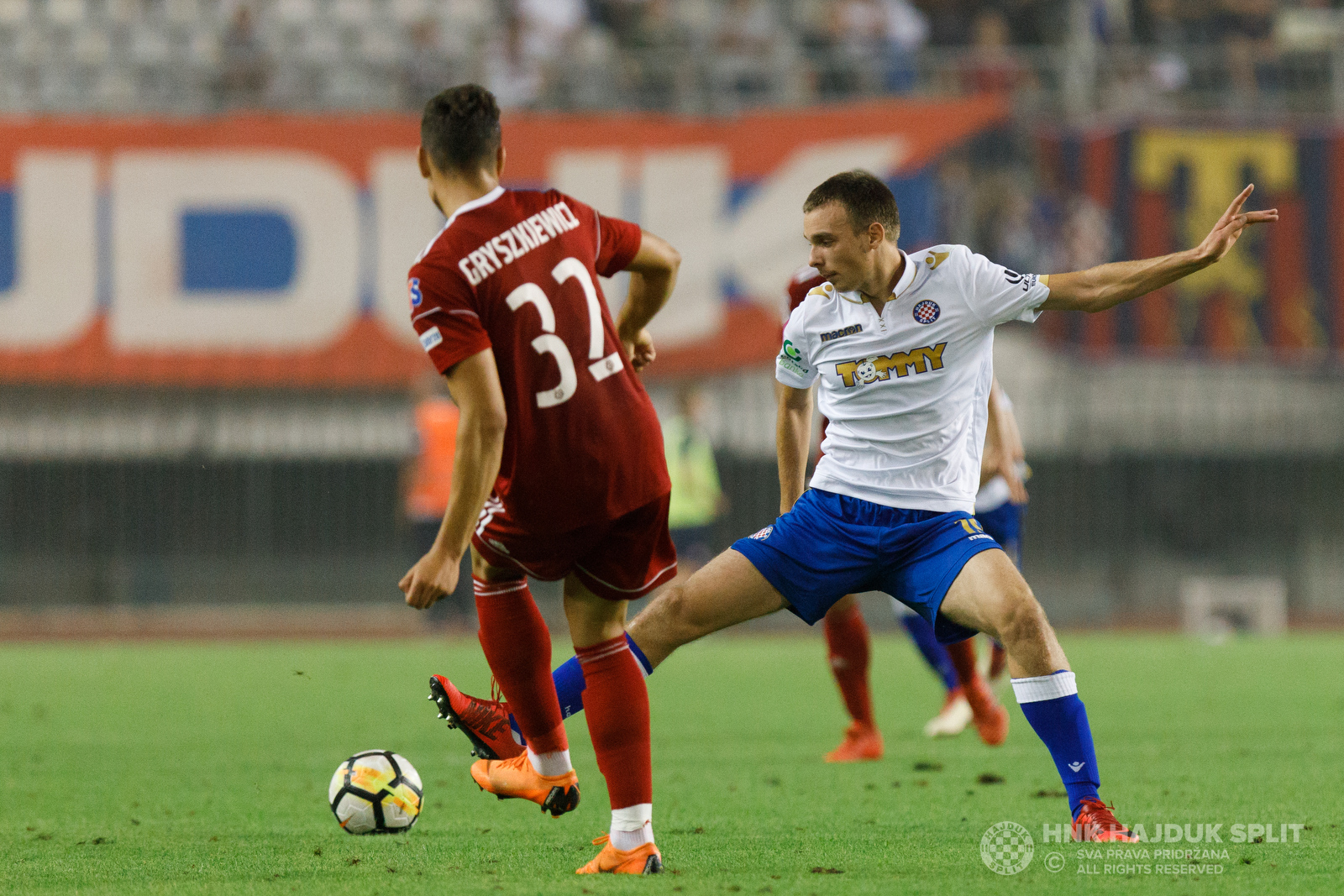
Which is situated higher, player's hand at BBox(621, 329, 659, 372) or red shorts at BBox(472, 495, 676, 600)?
player's hand at BBox(621, 329, 659, 372)

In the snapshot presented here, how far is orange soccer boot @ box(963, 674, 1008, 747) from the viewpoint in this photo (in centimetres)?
778

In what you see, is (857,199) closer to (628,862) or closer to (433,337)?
(433,337)

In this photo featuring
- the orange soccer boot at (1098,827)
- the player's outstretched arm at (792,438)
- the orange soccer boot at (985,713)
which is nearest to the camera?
the orange soccer boot at (1098,827)

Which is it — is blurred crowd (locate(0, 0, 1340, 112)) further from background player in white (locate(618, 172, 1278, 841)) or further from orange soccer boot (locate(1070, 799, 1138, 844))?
orange soccer boot (locate(1070, 799, 1138, 844))

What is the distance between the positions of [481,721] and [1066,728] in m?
1.83

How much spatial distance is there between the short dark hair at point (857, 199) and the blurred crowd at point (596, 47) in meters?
12.9

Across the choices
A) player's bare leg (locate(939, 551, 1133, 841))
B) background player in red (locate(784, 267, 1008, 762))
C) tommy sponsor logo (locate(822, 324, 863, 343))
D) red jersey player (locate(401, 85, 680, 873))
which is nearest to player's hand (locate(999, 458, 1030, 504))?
background player in red (locate(784, 267, 1008, 762))

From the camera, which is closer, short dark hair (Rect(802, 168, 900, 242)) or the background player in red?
short dark hair (Rect(802, 168, 900, 242))

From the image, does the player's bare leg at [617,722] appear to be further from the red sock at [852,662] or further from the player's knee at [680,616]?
the red sock at [852,662]

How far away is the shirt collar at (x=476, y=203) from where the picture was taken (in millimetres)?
4492

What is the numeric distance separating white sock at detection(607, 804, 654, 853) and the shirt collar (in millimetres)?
1718

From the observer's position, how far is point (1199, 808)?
5.81m

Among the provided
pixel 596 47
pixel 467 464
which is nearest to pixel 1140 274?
pixel 467 464

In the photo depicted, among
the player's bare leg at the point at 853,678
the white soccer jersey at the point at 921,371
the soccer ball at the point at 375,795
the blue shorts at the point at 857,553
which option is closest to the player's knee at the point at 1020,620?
the blue shorts at the point at 857,553
